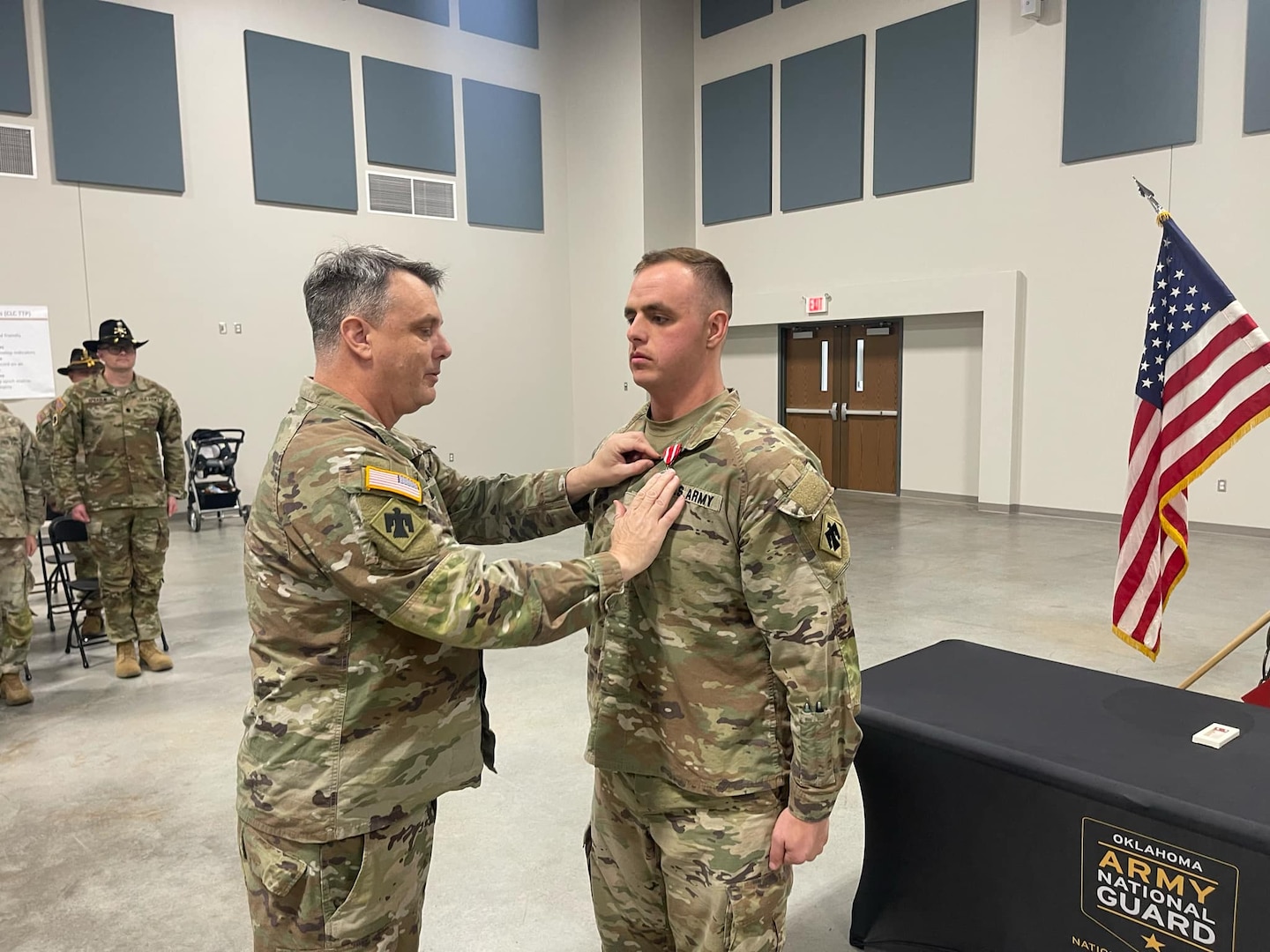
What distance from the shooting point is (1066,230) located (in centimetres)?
939

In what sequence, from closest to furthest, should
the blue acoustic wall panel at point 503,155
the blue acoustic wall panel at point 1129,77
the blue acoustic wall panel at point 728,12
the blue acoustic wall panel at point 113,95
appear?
1. the blue acoustic wall panel at point 1129,77
2. the blue acoustic wall panel at point 113,95
3. the blue acoustic wall panel at point 728,12
4. the blue acoustic wall panel at point 503,155

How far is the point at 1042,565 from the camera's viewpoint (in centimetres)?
728

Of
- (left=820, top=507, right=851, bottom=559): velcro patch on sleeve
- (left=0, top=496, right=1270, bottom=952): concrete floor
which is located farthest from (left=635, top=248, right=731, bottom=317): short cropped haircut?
(left=0, top=496, right=1270, bottom=952): concrete floor

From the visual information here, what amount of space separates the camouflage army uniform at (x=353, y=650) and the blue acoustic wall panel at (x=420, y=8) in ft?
39.1

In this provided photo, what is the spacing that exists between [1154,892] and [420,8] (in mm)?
13092

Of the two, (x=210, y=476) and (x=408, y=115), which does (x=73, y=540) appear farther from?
(x=408, y=115)

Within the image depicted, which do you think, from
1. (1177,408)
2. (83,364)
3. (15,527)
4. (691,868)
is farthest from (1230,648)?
(83,364)

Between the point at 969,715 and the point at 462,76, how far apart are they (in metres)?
12.5

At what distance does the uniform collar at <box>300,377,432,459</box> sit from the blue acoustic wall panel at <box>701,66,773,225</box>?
11245mm

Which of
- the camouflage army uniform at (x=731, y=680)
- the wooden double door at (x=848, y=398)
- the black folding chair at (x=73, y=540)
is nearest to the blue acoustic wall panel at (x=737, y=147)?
the wooden double door at (x=848, y=398)

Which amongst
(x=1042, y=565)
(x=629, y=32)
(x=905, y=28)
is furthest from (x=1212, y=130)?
(x=629, y=32)

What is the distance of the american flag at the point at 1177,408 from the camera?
131 inches

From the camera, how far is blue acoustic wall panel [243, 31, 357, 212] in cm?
1073

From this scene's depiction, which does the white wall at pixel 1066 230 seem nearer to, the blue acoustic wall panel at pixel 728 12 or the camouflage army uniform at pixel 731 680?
the blue acoustic wall panel at pixel 728 12
